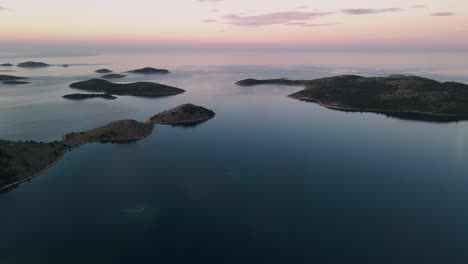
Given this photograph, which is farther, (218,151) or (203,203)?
(218,151)

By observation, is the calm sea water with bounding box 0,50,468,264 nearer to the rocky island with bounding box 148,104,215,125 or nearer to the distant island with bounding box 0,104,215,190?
the distant island with bounding box 0,104,215,190

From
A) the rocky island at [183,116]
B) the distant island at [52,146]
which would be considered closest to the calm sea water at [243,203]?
the distant island at [52,146]

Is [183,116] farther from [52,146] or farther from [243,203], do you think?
[243,203]

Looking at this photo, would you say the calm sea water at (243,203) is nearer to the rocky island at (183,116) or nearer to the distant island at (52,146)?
the distant island at (52,146)

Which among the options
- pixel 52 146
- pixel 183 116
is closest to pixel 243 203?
pixel 52 146

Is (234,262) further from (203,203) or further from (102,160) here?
(102,160)

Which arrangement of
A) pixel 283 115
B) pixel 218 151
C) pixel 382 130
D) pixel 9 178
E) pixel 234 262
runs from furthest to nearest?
pixel 283 115 < pixel 382 130 < pixel 218 151 < pixel 9 178 < pixel 234 262

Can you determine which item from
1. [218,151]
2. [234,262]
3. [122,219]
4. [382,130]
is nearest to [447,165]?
[382,130]

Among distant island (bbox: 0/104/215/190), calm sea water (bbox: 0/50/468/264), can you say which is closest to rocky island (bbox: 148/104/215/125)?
distant island (bbox: 0/104/215/190)
